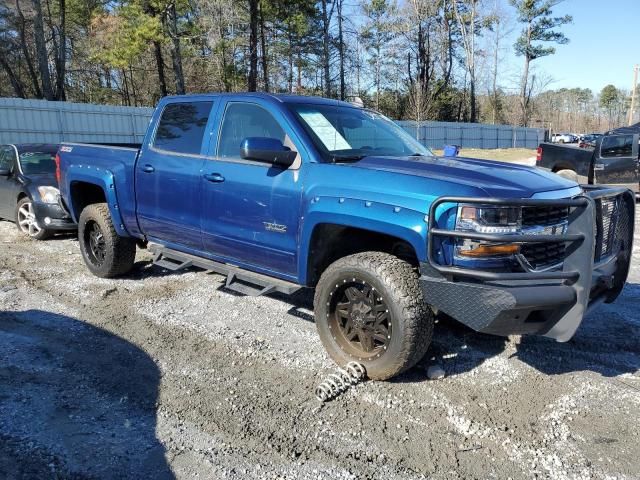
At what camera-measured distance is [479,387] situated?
3.65 meters

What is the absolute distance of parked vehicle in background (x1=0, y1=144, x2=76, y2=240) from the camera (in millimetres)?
8188

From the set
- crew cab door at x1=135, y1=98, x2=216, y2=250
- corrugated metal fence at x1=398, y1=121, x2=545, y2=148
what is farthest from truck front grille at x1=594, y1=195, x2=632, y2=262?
corrugated metal fence at x1=398, y1=121, x2=545, y2=148

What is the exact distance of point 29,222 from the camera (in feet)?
27.9

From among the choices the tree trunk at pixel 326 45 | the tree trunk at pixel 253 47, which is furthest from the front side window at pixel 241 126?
the tree trunk at pixel 326 45

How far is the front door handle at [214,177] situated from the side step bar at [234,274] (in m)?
0.77

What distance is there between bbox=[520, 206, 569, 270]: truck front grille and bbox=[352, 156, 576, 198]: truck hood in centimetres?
12

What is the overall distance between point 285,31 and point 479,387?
33.5 meters

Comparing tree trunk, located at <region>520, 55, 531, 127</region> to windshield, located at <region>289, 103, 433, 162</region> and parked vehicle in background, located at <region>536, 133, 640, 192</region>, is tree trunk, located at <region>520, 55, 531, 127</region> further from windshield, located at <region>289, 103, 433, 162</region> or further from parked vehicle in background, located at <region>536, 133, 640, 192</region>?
windshield, located at <region>289, 103, 433, 162</region>

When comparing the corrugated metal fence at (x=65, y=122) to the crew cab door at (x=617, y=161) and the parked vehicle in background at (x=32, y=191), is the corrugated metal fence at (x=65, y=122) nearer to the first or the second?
the parked vehicle in background at (x=32, y=191)

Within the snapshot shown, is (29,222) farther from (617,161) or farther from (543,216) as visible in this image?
(617,161)

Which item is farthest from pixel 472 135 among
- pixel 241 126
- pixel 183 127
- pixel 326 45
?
pixel 241 126

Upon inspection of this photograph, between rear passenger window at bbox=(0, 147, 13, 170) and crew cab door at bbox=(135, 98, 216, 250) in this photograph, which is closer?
crew cab door at bbox=(135, 98, 216, 250)

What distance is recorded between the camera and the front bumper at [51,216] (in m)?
8.17

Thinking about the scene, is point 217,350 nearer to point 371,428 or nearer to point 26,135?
point 371,428
